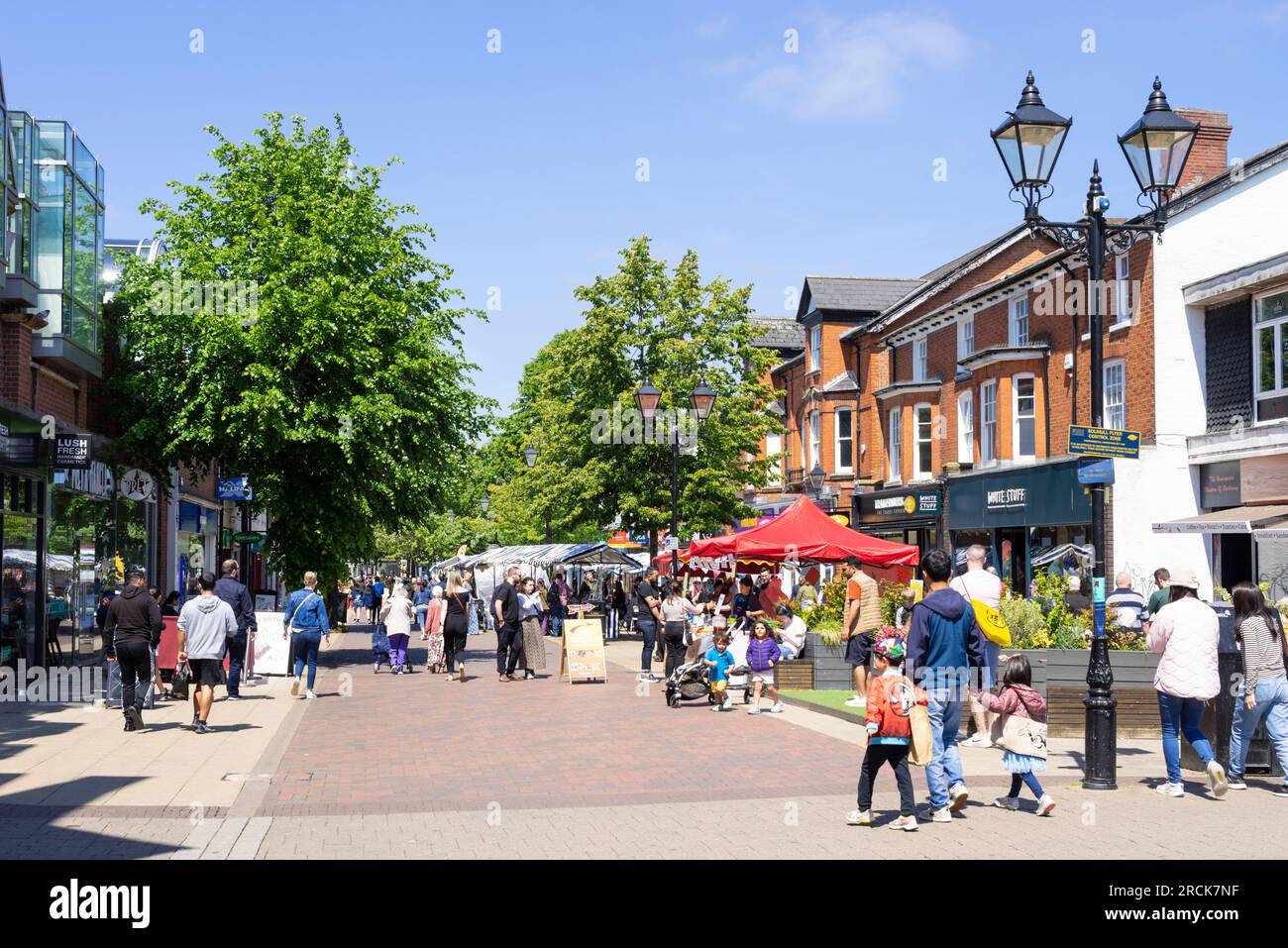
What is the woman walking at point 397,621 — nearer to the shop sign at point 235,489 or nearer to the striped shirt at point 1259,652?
the shop sign at point 235,489

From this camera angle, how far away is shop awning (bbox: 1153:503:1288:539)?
21.4m

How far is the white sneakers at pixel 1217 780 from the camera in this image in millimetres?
9797

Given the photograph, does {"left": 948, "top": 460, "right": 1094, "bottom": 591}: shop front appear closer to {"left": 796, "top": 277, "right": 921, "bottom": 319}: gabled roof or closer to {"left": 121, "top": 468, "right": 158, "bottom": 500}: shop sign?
{"left": 796, "top": 277, "right": 921, "bottom": 319}: gabled roof

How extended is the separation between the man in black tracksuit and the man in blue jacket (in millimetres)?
8703

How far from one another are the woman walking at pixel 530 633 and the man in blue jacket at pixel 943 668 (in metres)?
13.9

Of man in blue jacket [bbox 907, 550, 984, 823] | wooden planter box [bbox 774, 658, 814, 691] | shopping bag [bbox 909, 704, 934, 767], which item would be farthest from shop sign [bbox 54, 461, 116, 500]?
shopping bag [bbox 909, 704, 934, 767]

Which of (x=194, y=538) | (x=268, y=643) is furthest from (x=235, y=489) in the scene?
(x=194, y=538)

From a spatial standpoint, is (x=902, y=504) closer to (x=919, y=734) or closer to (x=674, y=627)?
(x=674, y=627)

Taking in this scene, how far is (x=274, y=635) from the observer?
68.6ft

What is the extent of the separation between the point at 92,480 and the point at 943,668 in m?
19.0

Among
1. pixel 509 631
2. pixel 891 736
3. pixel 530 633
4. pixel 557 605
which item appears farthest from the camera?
pixel 557 605

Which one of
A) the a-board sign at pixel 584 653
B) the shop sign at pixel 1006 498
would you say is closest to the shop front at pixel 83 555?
the a-board sign at pixel 584 653

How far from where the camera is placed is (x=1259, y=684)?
405 inches

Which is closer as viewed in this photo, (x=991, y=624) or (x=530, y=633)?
(x=991, y=624)
